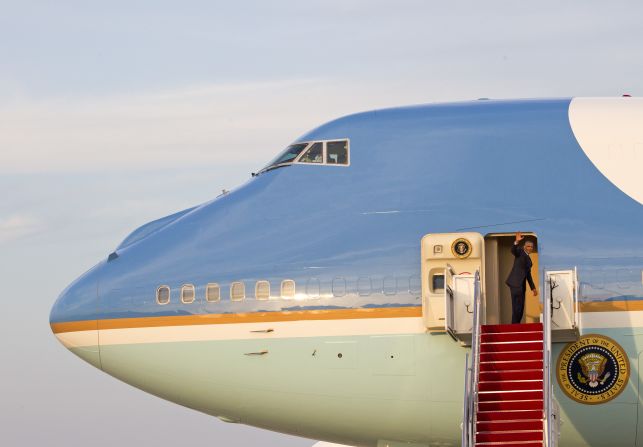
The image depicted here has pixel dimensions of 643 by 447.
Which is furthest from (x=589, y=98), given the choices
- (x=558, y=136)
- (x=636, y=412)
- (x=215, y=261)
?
(x=215, y=261)

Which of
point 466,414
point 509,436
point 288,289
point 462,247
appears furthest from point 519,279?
point 288,289

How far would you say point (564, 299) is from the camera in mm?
21188

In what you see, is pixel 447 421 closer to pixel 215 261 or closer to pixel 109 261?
pixel 215 261

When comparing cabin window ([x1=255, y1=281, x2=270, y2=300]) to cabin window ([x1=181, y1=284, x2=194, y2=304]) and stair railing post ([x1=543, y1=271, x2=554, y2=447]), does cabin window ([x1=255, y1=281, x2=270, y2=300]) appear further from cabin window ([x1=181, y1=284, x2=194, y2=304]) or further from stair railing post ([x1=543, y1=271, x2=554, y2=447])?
stair railing post ([x1=543, y1=271, x2=554, y2=447])

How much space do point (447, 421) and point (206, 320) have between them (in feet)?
14.9

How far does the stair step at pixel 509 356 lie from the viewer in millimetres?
21172

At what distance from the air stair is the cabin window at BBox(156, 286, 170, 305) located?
18.0 ft

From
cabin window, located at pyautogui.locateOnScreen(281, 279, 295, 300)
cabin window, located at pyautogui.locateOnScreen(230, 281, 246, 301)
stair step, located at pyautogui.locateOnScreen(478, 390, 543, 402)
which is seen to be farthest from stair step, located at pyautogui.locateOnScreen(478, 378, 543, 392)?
cabin window, located at pyautogui.locateOnScreen(230, 281, 246, 301)

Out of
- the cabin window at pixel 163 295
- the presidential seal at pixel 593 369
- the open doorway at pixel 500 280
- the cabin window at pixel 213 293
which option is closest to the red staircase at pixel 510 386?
the presidential seal at pixel 593 369

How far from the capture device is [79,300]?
23797 mm

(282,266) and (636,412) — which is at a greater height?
(282,266)

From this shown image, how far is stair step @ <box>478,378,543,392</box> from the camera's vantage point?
20.9 meters

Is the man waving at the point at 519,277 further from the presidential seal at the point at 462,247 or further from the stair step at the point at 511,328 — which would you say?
the presidential seal at the point at 462,247

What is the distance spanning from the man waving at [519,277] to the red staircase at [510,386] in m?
0.38
